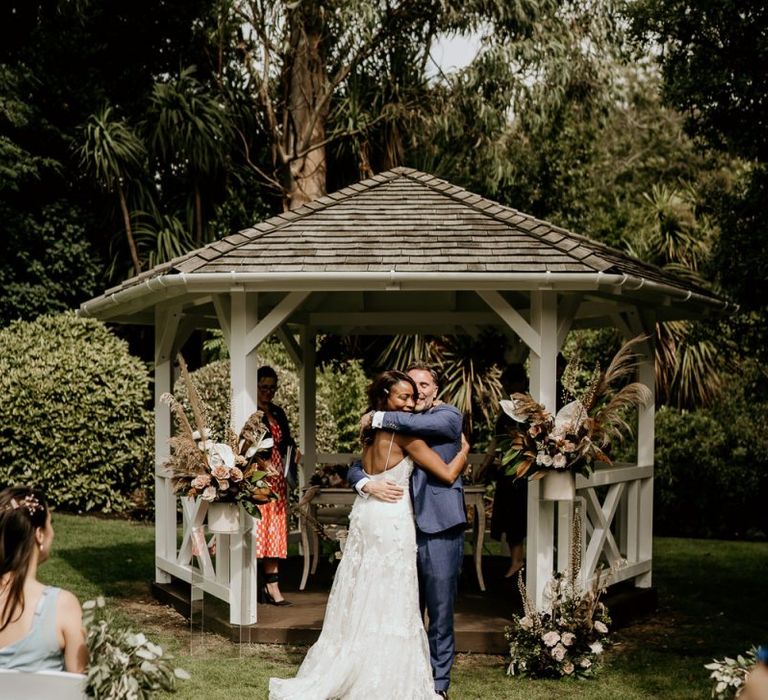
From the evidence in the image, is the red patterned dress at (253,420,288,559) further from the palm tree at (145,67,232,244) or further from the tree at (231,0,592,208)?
the palm tree at (145,67,232,244)

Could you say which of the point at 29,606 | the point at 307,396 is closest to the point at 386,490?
the point at 29,606

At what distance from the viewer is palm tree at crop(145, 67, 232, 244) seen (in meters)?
18.2

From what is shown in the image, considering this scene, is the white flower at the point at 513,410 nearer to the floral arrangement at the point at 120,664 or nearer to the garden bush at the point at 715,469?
the floral arrangement at the point at 120,664

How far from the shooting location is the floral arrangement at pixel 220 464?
770 cm

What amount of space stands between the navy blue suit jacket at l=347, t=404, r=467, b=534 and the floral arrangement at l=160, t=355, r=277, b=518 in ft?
5.10

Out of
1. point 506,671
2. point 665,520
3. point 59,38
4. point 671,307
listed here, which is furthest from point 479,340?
point 59,38

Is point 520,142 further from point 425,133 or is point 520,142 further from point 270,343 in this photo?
point 270,343

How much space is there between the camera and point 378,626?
20.8 feet

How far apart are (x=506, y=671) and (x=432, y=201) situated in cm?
389

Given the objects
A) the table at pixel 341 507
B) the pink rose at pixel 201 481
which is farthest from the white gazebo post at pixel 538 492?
the pink rose at pixel 201 481

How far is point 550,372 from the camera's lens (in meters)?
7.89

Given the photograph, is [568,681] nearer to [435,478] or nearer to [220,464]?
[435,478]

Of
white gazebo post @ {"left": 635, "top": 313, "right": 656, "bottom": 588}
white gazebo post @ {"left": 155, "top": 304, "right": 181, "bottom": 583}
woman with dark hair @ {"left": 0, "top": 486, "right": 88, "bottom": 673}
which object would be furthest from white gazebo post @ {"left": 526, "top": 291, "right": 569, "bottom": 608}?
woman with dark hair @ {"left": 0, "top": 486, "right": 88, "bottom": 673}

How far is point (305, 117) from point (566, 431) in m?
12.0
